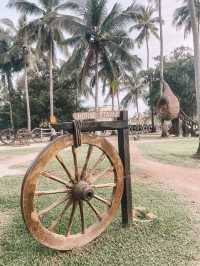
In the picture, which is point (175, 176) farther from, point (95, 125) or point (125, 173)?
point (95, 125)

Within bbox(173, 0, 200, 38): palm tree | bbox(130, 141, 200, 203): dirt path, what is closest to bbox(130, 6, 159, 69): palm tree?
bbox(173, 0, 200, 38): palm tree

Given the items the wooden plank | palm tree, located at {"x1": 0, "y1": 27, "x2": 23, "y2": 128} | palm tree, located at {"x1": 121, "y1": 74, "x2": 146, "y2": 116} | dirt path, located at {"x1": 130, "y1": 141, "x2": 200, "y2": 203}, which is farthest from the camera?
palm tree, located at {"x1": 121, "y1": 74, "x2": 146, "y2": 116}

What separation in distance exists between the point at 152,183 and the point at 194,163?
417 centimetres

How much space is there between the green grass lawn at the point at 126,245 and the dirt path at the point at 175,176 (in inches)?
66.6

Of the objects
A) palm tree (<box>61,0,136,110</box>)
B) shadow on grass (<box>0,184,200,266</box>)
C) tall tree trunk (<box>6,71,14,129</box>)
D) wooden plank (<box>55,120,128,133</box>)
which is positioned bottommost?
shadow on grass (<box>0,184,200,266</box>)

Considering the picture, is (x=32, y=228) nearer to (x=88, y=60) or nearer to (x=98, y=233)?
(x=98, y=233)

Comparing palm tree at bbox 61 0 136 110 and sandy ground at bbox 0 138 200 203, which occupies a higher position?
palm tree at bbox 61 0 136 110

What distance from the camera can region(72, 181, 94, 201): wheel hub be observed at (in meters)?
4.34

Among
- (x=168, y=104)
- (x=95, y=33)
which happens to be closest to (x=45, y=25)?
(x=95, y=33)

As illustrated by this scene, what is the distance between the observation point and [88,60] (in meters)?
27.3

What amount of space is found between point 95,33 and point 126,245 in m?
23.8

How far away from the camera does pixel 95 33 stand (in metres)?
26.7

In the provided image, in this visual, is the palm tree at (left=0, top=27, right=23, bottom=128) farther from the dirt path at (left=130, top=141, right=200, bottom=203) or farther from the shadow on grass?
the shadow on grass

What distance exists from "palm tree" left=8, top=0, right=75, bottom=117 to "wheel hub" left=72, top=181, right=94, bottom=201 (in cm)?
2368
